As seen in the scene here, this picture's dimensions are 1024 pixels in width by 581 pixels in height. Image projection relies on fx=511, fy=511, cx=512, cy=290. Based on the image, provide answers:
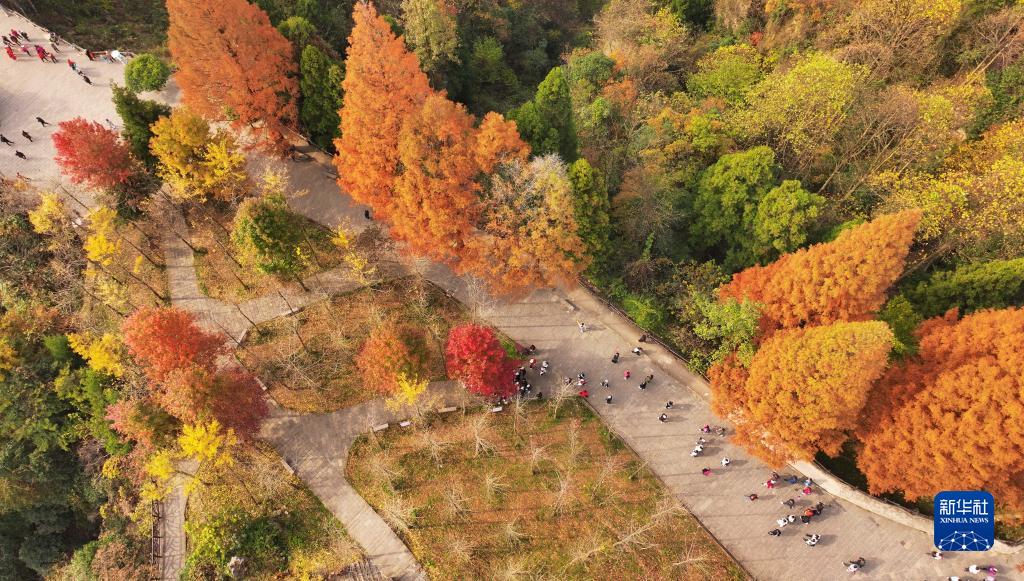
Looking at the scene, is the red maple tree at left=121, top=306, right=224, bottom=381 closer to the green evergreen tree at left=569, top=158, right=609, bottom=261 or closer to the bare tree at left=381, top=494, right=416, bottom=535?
the bare tree at left=381, top=494, right=416, bottom=535

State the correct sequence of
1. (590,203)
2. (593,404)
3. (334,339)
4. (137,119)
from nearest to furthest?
(590,203)
(593,404)
(137,119)
(334,339)

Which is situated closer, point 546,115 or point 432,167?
point 432,167

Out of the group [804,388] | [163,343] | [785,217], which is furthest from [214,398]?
[785,217]

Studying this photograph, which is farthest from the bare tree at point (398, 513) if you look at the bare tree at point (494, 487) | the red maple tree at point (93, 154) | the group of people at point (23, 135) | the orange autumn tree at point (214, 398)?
the group of people at point (23, 135)

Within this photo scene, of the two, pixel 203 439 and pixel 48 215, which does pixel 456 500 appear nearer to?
pixel 203 439

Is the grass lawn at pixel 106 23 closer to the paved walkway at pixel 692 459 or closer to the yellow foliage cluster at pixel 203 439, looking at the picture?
the paved walkway at pixel 692 459

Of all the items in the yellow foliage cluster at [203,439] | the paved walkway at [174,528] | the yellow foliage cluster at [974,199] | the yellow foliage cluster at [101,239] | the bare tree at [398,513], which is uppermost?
the yellow foliage cluster at [974,199]
